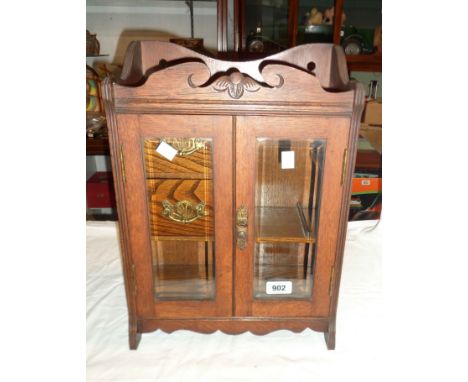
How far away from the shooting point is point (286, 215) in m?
1.11

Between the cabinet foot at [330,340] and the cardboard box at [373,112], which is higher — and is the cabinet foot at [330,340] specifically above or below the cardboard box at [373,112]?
below

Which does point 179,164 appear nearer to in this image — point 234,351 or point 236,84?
point 236,84

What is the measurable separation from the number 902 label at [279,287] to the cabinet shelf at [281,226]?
134 mm

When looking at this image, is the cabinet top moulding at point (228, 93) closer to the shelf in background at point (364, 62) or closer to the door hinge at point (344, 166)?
the door hinge at point (344, 166)

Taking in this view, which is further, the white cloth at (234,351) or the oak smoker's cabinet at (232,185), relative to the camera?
the white cloth at (234,351)

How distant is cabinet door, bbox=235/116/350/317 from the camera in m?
0.93

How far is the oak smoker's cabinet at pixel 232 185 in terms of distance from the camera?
88 centimetres

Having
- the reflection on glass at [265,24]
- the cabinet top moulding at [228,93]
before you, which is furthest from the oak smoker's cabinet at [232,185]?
the reflection on glass at [265,24]

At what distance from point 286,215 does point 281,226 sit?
4 centimetres

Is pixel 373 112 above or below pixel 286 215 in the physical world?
above

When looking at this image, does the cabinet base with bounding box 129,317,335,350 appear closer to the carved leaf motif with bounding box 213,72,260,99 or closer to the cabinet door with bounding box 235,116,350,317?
the cabinet door with bounding box 235,116,350,317

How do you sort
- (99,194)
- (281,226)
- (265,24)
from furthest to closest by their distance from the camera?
(99,194), (265,24), (281,226)

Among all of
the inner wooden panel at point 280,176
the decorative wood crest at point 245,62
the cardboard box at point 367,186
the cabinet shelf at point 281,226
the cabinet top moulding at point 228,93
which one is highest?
the decorative wood crest at point 245,62

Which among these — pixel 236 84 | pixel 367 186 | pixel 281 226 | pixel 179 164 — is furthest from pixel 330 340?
pixel 367 186
